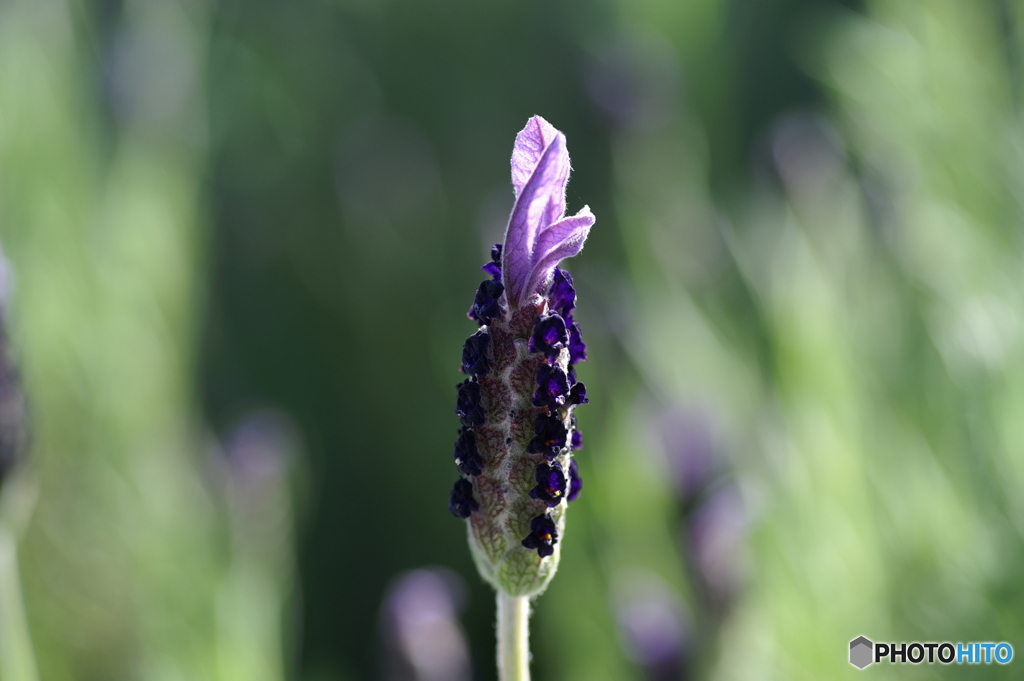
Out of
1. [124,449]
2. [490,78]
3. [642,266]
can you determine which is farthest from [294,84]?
[124,449]

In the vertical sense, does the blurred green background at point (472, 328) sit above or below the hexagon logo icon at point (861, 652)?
above

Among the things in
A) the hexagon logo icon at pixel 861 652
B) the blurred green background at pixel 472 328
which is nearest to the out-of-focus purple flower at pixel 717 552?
the blurred green background at pixel 472 328

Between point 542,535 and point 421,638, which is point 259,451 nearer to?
point 421,638

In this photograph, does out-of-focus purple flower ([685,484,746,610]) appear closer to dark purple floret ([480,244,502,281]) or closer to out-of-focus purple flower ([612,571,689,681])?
out-of-focus purple flower ([612,571,689,681])

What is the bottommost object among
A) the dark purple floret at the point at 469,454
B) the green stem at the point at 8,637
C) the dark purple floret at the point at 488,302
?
the green stem at the point at 8,637

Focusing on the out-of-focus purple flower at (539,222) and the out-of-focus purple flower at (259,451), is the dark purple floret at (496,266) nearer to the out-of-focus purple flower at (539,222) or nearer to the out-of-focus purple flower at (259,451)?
the out-of-focus purple flower at (539,222)

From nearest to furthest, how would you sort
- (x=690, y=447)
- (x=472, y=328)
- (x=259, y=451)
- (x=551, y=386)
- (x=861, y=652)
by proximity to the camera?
(x=551, y=386) < (x=861, y=652) < (x=690, y=447) < (x=259, y=451) < (x=472, y=328)

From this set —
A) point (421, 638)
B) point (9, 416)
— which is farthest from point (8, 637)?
point (421, 638)
